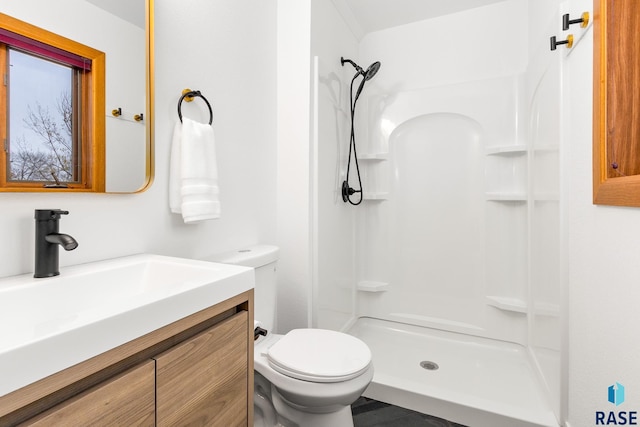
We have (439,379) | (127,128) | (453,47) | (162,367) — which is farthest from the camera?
(453,47)

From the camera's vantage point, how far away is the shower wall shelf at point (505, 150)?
6.66 ft

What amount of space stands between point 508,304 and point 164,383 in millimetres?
2159

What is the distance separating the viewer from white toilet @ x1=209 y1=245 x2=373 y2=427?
1052mm

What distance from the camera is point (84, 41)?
88 centimetres

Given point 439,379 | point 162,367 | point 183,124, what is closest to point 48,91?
point 183,124

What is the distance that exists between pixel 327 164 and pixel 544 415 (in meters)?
1.63

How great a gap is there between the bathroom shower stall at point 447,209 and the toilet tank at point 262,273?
1.23 feet

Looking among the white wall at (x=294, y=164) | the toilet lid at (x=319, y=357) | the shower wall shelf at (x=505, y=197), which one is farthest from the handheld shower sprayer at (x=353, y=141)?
the toilet lid at (x=319, y=357)

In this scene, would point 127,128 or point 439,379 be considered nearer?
point 127,128

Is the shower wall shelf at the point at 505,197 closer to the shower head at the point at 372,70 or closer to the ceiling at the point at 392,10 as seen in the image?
the shower head at the point at 372,70

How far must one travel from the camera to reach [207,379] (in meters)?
0.67

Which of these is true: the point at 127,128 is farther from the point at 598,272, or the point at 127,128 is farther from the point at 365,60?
the point at 365,60

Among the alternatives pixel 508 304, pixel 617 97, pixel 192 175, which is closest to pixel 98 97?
pixel 192 175
